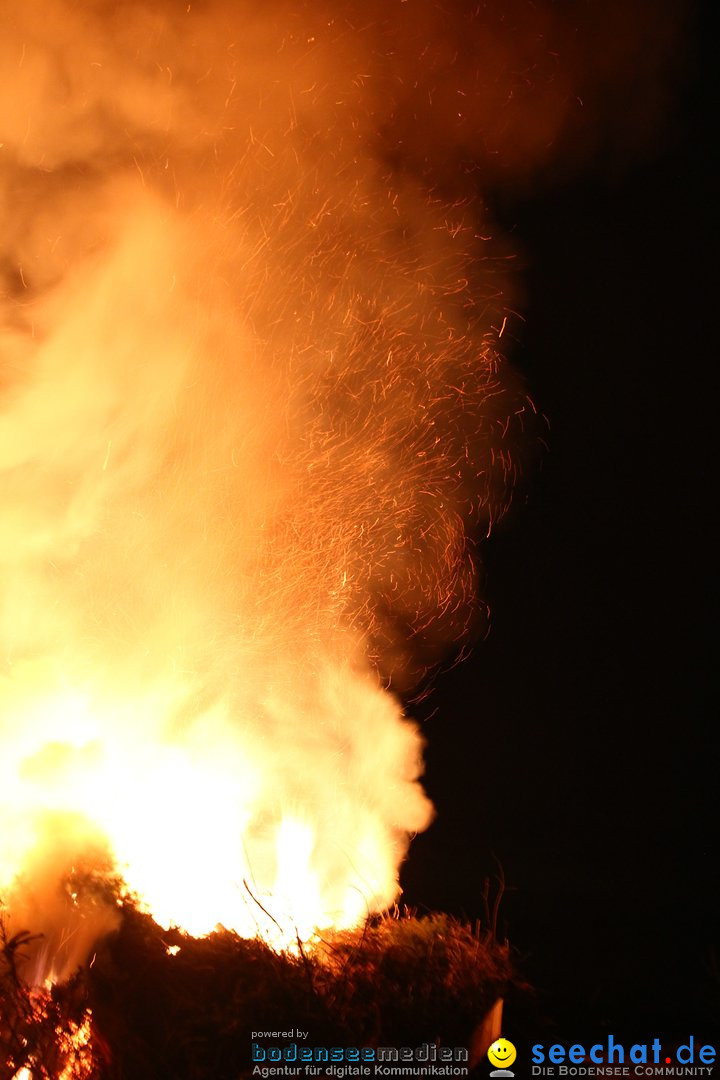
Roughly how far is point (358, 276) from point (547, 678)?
1009 cm

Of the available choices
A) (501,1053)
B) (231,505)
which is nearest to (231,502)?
(231,505)

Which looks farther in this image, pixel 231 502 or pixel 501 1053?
pixel 231 502

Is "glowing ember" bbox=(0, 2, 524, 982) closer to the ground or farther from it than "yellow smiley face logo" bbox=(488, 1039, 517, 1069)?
farther from it

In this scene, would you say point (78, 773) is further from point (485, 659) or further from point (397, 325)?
point (485, 659)

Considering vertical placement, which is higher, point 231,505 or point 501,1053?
point 231,505

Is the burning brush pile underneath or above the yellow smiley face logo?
above

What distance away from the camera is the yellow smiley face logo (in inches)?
166

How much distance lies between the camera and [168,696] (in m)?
8.34

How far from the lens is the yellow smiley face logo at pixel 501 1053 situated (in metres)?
4.22

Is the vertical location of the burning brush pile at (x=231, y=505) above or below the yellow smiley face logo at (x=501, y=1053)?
above

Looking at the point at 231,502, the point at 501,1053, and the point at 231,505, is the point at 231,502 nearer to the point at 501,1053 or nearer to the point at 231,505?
the point at 231,505

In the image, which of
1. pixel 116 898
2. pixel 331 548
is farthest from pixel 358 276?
pixel 116 898

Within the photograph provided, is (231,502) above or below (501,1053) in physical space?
above

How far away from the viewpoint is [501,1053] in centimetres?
425
